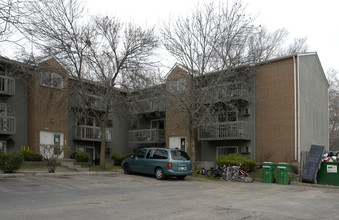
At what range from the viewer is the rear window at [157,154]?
17719mm

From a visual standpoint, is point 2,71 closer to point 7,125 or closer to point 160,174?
point 7,125

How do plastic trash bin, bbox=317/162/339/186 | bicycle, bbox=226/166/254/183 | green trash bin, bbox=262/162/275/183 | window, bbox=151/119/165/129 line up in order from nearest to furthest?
plastic trash bin, bbox=317/162/339/186, green trash bin, bbox=262/162/275/183, bicycle, bbox=226/166/254/183, window, bbox=151/119/165/129

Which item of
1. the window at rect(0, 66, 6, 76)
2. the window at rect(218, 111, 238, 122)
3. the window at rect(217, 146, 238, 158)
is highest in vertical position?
the window at rect(0, 66, 6, 76)

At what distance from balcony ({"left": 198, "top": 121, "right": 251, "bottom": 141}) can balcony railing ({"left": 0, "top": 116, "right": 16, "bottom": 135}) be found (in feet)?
40.5

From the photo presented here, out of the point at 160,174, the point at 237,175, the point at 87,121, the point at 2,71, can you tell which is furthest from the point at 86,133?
the point at 237,175

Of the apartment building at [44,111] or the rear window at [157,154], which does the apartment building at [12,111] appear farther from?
the rear window at [157,154]

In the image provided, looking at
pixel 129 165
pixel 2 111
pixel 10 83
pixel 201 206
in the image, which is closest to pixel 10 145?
pixel 2 111

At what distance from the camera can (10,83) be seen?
21734mm

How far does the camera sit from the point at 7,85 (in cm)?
2153

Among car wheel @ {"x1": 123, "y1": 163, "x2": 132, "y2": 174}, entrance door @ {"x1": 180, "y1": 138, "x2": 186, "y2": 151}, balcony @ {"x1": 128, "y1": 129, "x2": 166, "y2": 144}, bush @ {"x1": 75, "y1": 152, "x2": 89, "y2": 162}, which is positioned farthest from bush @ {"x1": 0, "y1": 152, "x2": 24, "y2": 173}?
entrance door @ {"x1": 180, "y1": 138, "x2": 186, "y2": 151}

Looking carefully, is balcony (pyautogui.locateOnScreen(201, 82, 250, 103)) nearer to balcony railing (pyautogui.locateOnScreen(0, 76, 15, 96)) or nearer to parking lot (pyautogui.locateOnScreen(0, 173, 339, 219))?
parking lot (pyautogui.locateOnScreen(0, 173, 339, 219))

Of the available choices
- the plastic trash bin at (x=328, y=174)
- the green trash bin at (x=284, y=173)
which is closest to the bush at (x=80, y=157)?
the green trash bin at (x=284, y=173)

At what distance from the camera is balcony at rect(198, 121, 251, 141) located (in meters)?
22.7

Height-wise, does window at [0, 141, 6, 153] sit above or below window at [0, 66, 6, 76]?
below
